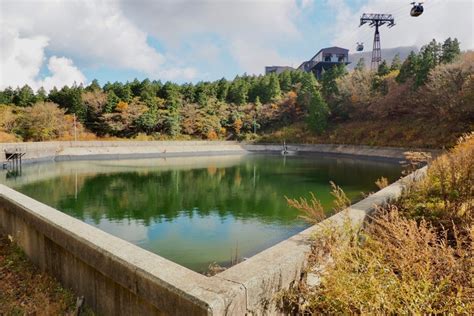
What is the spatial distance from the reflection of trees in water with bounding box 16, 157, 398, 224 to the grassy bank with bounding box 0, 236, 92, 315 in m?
5.30

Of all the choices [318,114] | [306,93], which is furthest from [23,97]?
[306,93]

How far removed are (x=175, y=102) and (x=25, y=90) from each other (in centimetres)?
1743

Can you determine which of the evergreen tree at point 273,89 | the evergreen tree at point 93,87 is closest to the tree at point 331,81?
the evergreen tree at point 273,89

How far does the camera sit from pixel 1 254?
5359mm

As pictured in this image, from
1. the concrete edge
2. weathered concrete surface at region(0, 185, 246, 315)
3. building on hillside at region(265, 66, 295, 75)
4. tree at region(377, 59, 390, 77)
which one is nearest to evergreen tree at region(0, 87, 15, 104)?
weathered concrete surface at region(0, 185, 246, 315)

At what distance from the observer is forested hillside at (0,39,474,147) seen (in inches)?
1120

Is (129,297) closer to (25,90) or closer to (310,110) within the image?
(310,110)

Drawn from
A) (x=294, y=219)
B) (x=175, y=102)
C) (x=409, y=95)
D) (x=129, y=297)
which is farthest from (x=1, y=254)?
(x=175, y=102)

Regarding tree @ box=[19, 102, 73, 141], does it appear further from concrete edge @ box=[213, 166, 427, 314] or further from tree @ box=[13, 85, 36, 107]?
concrete edge @ box=[213, 166, 427, 314]

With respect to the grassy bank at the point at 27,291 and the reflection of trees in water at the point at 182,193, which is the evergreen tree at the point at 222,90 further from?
the grassy bank at the point at 27,291

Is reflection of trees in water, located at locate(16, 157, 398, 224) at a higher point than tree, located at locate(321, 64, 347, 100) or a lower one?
lower

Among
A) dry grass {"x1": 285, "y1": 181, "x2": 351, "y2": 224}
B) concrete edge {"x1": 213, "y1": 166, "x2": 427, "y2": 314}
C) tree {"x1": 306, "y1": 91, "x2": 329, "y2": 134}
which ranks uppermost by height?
tree {"x1": 306, "y1": 91, "x2": 329, "y2": 134}

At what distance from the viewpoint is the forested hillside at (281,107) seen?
28.4m

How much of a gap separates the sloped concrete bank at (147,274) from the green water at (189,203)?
3.16 meters
